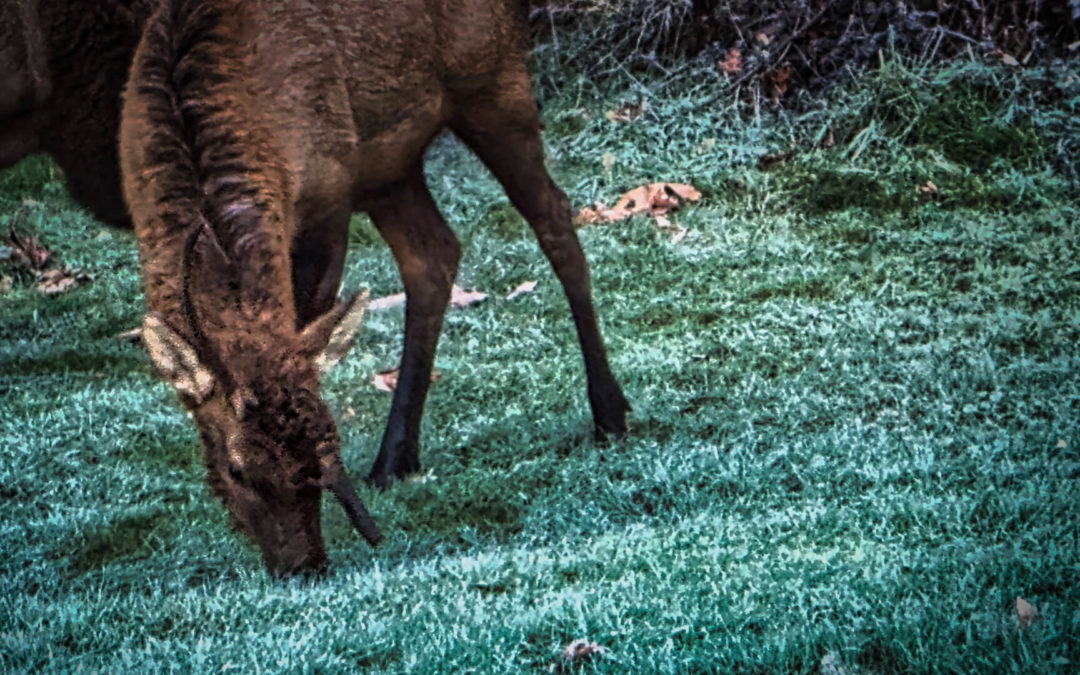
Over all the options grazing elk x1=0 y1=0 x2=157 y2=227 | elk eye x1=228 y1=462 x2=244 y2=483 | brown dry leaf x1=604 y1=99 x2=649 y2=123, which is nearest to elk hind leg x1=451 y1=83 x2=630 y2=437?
grazing elk x1=0 y1=0 x2=157 y2=227

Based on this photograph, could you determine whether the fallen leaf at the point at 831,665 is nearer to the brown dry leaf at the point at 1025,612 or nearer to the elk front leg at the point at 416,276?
the brown dry leaf at the point at 1025,612

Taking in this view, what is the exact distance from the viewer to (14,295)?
766 centimetres

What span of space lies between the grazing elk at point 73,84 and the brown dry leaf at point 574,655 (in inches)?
104

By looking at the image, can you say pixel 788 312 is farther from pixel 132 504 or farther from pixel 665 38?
pixel 665 38

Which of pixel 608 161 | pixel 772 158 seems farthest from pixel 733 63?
pixel 608 161

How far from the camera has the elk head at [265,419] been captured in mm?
3354

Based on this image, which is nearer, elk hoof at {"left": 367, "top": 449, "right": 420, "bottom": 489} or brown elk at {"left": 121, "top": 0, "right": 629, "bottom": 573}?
brown elk at {"left": 121, "top": 0, "right": 629, "bottom": 573}

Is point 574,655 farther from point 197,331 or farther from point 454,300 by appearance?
point 454,300

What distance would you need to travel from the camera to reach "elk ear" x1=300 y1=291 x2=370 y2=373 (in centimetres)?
352

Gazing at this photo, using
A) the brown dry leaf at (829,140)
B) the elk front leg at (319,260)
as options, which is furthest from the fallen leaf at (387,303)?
the brown dry leaf at (829,140)

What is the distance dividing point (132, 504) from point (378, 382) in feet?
5.27

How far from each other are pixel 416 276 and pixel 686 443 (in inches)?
54.0

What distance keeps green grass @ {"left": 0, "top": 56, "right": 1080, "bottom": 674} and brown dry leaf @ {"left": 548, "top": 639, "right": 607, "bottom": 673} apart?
0.03 meters

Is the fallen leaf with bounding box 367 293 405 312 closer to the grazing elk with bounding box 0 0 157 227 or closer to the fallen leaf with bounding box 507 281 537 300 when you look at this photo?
the fallen leaf with bounding box 507 281 537 300
